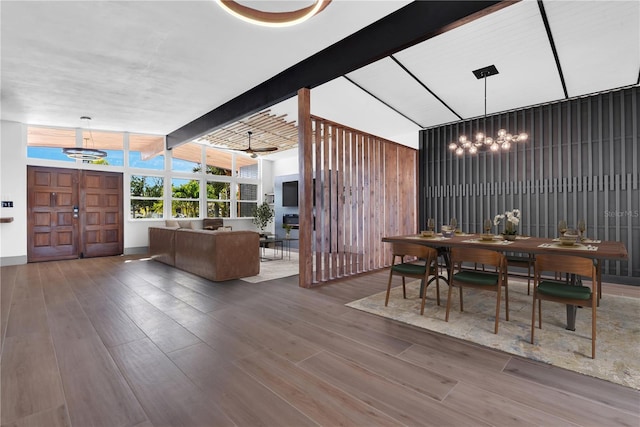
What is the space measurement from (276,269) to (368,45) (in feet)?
13.4

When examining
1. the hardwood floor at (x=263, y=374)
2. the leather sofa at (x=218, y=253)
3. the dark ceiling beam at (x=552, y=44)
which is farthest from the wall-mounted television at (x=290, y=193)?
the dark ceiling beam at (x=552, y=44)

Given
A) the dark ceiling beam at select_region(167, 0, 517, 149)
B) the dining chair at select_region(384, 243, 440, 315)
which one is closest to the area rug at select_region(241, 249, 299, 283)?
the dining chair at select_region(384, 243, 440, 315)

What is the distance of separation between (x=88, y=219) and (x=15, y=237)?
52.5 inches

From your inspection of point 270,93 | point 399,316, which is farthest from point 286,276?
point 270,93

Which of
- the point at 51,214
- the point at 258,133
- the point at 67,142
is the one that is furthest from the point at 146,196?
the point at 258,133

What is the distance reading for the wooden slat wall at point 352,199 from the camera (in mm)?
4590

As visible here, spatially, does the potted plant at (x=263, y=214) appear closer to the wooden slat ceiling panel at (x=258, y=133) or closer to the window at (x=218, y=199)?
the window at (x=218, y=199)

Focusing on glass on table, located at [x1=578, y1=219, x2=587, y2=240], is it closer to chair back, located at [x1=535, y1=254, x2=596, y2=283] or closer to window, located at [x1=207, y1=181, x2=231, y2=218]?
chair back, located at [x1=535, y1=254, x2=596, y2=283]

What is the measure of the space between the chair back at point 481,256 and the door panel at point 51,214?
8.53 meters

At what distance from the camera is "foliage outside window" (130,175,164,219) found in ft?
26.6

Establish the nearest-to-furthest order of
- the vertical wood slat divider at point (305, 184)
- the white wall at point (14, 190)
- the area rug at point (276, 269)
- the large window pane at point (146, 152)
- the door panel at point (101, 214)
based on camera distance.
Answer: the vertical wood slat divider at point (305, 184)
the area rug at point (276, 269)
the white wall at point (14, 190)
the door panel at point (101, 214)
the large window pane at point (146, 152)

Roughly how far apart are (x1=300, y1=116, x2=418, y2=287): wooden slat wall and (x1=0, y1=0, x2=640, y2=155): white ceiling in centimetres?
103

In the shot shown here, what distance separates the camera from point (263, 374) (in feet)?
6.66

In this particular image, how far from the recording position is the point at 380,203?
225 inches
